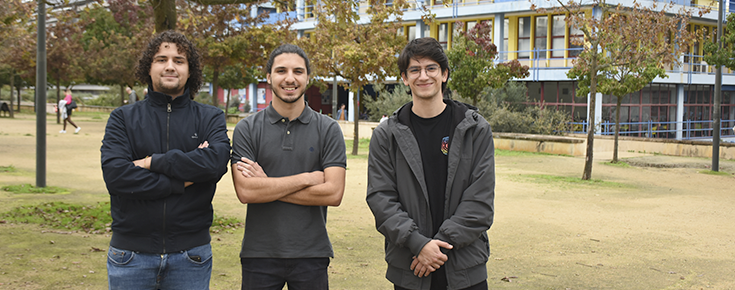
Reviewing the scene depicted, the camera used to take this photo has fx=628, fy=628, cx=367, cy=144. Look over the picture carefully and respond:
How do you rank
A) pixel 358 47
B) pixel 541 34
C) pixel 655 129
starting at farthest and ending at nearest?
pixel 541 34 < pixel 655 129 < pixel 358 47

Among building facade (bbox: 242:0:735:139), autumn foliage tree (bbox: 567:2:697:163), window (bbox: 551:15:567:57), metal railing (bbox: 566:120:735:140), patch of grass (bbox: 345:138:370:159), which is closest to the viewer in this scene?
autumn foliage tree (bbox: 567:2:697:163)

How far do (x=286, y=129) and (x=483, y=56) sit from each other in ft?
67.8

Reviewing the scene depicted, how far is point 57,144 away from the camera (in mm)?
18953

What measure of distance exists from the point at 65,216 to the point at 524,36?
29.4 m

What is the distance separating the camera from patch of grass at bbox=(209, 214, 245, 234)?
7.61m

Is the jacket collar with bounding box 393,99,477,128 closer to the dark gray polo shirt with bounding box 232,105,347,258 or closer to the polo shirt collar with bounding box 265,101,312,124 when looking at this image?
the dark gray polo shirt with bounding box 232,105,347,258

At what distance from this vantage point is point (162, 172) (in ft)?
10.3

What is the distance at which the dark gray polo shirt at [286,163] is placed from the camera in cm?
331

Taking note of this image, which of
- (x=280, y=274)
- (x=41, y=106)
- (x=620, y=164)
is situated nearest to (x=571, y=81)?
(x=620, y=164)

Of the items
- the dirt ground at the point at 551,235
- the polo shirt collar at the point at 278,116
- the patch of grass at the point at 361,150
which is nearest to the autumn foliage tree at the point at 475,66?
the patch of grass at the point at 361,150

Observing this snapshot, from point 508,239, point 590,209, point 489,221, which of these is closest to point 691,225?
point 590,209

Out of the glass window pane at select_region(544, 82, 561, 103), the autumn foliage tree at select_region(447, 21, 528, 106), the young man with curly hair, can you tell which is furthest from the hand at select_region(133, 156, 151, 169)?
the glass window pane at select_region(544, 82, 561, 103)

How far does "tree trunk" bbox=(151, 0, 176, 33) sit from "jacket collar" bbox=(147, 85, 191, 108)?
3945mm

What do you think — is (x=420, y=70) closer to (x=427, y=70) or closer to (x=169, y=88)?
(x=427, y=70)
